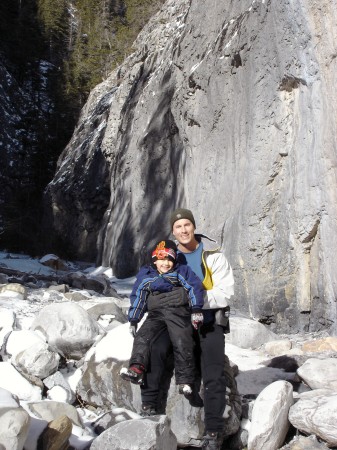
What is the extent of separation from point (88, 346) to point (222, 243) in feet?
18.2

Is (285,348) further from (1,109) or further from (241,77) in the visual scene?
(1,109)

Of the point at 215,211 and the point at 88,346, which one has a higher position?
the point at 215,211

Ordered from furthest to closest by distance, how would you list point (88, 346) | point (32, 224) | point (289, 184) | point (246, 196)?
point (32, 224)
point (246, 196)
point (289, 184)
point (88, 346)

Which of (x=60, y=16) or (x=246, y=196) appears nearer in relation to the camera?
(x=246, y=196)

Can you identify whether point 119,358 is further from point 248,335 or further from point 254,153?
point 254,153

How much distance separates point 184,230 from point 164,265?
1.03ft

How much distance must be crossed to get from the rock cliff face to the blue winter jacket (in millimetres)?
4244

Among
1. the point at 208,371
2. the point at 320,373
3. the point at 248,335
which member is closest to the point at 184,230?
the point at 208,371

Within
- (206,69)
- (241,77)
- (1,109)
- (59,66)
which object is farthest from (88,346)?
(59,66)

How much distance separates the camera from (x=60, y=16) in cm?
4422

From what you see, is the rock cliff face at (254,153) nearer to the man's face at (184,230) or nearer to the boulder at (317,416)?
the boulder at (317,416)

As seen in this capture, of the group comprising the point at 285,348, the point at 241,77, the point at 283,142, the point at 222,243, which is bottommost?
the point at 285,348

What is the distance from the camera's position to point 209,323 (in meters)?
3.84

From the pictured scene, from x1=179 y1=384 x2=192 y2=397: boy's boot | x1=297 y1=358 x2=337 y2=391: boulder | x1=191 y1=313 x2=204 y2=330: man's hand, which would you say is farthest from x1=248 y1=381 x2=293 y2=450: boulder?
x1=297 y1=358 x2=337 y2=391: boulder
